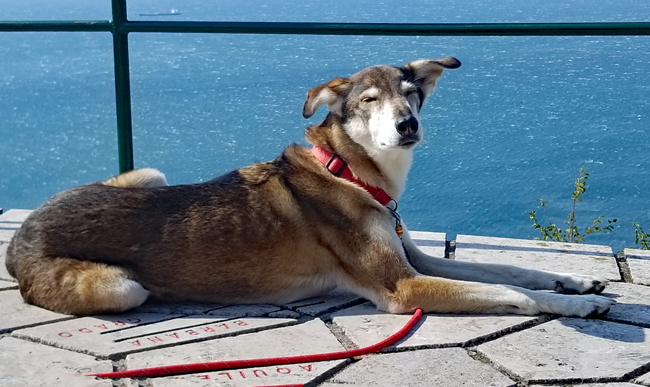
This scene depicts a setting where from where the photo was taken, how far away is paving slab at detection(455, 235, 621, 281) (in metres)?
4.30

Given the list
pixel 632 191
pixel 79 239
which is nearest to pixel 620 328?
pixel 79 239

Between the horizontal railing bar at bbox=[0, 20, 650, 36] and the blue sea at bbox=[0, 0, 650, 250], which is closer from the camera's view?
the horizontal railing bar at bbox=[0, 20, 650, 36]

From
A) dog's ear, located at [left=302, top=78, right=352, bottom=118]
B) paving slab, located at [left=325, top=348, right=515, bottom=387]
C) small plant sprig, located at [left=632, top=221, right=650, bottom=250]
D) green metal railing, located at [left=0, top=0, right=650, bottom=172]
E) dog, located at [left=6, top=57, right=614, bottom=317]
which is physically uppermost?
green metal railing, located at [left=0, top=0, right=650, bottom=172]

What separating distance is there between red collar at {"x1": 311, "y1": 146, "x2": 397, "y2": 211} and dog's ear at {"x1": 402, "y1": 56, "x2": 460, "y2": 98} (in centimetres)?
57

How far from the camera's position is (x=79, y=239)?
12.3ft

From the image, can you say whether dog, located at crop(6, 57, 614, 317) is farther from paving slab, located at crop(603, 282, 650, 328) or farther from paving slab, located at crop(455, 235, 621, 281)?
paving slab, located at crop(455, 235, 621, 281)

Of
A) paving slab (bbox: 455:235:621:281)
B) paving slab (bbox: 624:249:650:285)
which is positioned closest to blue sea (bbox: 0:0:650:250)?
paving slab (bbox: 455:235:621:281)

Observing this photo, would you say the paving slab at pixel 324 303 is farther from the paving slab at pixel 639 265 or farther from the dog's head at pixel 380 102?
the paving slab at pixel 639 265

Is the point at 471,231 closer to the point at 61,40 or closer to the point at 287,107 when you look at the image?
the point at 287,107

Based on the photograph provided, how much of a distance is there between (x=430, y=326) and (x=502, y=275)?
0.71 meters

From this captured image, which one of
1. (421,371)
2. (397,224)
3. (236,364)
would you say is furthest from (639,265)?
(236,364)

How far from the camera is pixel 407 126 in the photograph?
12.2ft

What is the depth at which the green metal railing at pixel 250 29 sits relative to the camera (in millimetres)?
4375

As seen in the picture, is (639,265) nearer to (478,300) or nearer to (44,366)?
(478,300)
